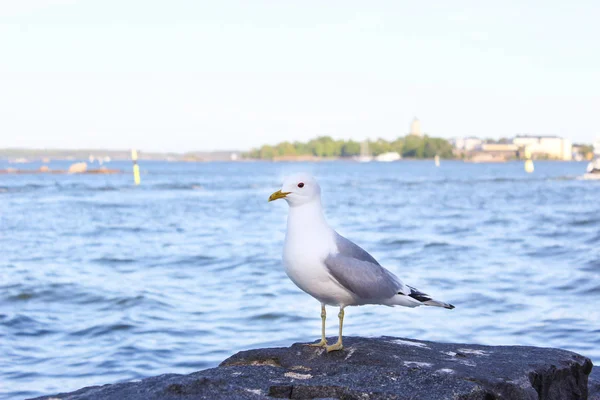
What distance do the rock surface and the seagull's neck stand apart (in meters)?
0.60

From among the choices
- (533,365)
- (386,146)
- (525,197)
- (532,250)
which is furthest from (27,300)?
(386,146)

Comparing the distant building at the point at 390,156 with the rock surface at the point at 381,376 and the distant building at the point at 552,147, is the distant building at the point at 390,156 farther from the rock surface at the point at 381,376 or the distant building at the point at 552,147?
the rock surface at the point at 381,376

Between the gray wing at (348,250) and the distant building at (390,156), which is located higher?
the gray wing at (348,250)

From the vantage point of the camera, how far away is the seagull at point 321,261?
4148 mm

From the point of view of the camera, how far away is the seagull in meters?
4.15

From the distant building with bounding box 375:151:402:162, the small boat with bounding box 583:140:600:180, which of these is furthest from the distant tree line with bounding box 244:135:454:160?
the small boat with bounding box 583:140:600:180

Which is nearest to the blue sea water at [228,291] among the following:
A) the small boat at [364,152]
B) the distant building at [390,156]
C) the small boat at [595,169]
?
the small boat at [595,169]

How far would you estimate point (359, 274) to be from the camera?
13.8 ft

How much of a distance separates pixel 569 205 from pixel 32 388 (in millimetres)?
28656

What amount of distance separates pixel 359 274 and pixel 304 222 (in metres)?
0.37

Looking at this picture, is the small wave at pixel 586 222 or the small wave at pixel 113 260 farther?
the small wave at pixel 586 222

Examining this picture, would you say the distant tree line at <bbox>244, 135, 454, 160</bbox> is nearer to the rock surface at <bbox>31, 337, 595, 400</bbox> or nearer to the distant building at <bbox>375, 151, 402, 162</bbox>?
the distant building at <bbox>375, 151, 402, 162</bbox>

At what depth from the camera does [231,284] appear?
12891 millimetres

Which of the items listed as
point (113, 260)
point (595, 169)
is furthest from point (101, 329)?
point (595, 169)
